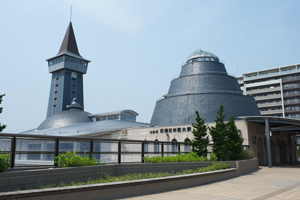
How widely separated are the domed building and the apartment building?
4521 centimetres

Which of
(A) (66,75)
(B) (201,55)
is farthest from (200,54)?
(A) (66,75)

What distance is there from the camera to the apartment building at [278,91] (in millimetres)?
79125

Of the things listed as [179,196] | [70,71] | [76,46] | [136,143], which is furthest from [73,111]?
[179,196]

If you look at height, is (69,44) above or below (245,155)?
above

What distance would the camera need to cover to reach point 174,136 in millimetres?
34094

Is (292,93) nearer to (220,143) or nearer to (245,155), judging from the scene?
(245,155)

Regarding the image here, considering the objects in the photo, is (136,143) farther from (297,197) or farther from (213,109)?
(213,109)

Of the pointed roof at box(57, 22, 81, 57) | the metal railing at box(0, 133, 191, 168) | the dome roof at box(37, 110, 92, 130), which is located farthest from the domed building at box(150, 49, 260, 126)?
the pointed roof at box(57, 22, 81, 57)

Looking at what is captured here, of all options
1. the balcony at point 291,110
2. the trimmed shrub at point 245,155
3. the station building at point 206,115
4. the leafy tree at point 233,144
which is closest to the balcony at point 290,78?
the balcony at point 291,110

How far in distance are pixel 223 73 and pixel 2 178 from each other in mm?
39873

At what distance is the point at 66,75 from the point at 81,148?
72.6 meters

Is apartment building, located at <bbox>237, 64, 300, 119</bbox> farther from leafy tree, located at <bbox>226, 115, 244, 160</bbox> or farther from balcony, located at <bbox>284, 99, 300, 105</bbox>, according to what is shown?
leafy tree, located at <bbox>226, 115, 244, 160</bbox>

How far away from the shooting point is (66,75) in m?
79.9

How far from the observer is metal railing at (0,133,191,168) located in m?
9.18
